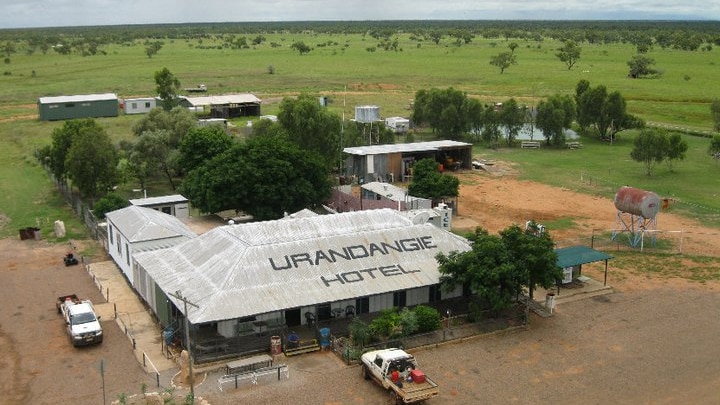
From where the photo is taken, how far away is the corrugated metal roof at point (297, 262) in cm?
2959

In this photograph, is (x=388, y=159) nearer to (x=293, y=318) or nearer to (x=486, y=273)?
(x=486, y=273)

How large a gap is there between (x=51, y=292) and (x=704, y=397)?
92.8 feet

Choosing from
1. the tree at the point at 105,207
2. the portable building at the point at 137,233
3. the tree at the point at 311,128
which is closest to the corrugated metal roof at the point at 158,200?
the tree at the point at 105,207

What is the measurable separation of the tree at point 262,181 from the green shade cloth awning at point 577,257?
1634 centimetres

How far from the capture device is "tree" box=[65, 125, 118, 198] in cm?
5094

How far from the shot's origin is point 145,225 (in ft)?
123

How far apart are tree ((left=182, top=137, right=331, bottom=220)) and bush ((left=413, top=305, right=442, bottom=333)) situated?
17293mm

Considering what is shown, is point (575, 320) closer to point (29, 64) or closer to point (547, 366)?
point (547, 366)

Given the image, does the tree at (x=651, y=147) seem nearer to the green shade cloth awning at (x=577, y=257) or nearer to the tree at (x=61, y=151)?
the green shade cloth awning at (x=577, y=257)

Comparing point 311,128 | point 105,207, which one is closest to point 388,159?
point 311,128

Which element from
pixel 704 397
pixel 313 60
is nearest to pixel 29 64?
pixel 313 60

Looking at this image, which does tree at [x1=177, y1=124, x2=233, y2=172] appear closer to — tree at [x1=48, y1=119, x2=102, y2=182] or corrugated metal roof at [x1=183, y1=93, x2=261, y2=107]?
tree at [x1=48, y1=119, x2=102, y2=182]

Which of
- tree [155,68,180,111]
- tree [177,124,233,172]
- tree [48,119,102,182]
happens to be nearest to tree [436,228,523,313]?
tree [177,124,233,172]

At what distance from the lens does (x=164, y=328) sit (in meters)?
30.7
